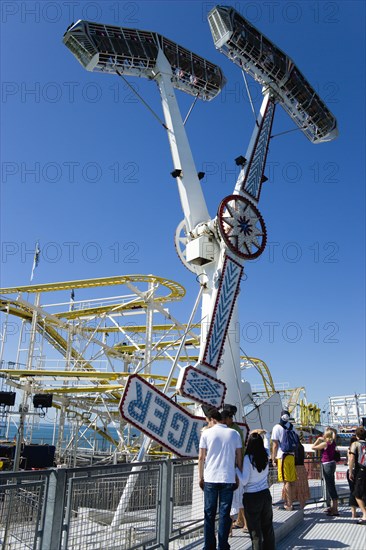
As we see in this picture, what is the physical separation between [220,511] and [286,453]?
10.5 ft

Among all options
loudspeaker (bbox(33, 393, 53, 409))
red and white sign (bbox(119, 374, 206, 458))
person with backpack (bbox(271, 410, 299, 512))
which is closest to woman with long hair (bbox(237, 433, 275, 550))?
Result: person with backpack (bbox(271, 410, 299, 512))

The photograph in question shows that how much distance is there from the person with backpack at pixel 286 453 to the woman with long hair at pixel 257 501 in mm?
2808

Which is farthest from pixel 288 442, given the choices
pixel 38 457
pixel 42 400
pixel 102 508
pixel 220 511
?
pixel 42 400

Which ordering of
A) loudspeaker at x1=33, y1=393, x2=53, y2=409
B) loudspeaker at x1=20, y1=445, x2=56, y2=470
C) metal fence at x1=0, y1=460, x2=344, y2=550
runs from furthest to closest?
loudspeaker at x1=33, y1=393, x2=53, y2=409, loudspeaker at x1=20, y1=445, x2=56, y2=470, metal fence at x1=0, y1=460, x2=344, y2=550

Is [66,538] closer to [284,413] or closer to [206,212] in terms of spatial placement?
[284,413]

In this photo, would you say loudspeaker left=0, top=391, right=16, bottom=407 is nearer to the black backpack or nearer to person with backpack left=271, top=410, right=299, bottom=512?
person with backpack left=271, top=410, right=299, bottom=512

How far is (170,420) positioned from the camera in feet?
34.2

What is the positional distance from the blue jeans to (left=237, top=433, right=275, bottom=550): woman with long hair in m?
0.20

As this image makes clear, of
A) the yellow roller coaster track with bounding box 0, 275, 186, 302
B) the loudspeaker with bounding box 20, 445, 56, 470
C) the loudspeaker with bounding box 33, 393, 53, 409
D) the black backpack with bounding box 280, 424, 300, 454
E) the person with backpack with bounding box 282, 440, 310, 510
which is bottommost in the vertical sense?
the loudspeaker with bounding box 20, 445, 56, 470

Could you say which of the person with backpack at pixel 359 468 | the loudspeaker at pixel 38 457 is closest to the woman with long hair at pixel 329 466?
the person with backpack at pixel 359 468

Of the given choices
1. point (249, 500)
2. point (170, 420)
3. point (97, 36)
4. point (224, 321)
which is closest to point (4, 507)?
point (249, 500)

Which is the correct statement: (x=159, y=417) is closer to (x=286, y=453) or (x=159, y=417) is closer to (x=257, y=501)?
(x=286, y=453)

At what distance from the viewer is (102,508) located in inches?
217

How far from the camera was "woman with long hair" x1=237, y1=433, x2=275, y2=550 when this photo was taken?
5.34m
